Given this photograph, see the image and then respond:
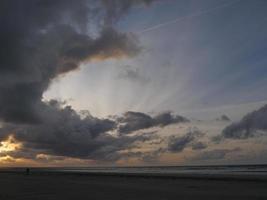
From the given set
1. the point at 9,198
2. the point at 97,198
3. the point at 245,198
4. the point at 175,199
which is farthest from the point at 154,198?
the point at 9,198

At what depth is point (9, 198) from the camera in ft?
91.5

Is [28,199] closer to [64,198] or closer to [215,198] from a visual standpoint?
[64,198]

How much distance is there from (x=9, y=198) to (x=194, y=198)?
45.6 feet

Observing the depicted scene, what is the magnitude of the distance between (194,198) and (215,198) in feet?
5.05

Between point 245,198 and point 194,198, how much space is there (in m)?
3.69

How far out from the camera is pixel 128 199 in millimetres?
26859

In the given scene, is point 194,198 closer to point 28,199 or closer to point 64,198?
point 64,198

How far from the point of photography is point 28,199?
88.8 ft

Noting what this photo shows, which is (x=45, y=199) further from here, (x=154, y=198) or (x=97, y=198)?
(x=154, y=198)

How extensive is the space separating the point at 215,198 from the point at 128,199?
20.8 feet

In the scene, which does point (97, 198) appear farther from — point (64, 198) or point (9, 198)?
point (9, 198)

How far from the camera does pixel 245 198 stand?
27.0 m

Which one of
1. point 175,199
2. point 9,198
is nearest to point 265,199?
point 175,199

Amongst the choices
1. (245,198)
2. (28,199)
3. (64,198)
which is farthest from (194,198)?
(28,199)
